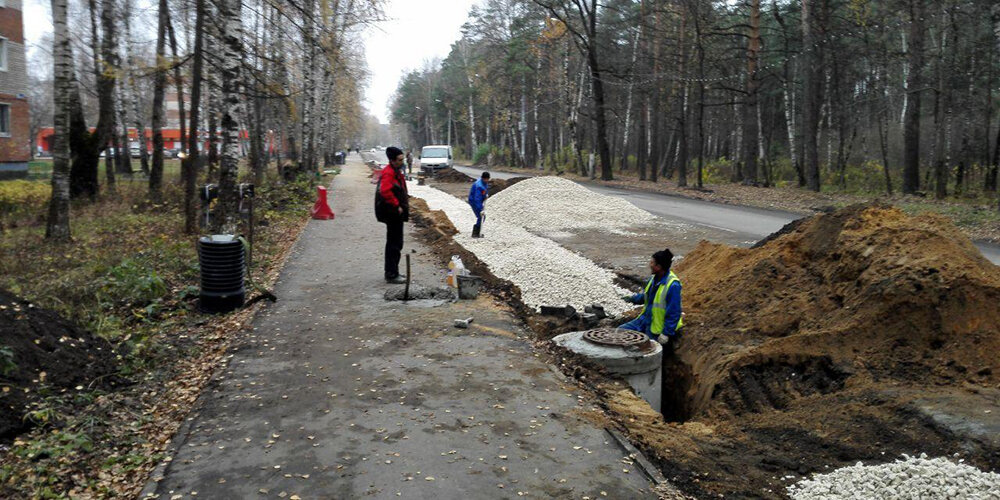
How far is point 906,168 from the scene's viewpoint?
83.7ft

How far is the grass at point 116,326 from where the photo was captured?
4.48 m

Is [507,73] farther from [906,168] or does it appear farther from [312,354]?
[312,354]

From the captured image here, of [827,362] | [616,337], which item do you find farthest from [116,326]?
[827,362]

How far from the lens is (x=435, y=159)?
155ft

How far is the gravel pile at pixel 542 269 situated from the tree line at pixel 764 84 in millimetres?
15505

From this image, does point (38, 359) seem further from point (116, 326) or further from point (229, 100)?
point (229, 100)

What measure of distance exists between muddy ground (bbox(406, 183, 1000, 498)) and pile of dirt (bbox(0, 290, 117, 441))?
413 centimetres

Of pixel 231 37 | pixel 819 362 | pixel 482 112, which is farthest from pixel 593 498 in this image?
pixel 482 112

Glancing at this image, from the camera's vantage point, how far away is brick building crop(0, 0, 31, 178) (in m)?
32.6

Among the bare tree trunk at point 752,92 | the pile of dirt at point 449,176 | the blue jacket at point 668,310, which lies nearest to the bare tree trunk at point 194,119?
the blue jacket at point 668,310

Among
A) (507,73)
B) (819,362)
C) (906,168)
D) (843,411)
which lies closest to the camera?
(843,411)

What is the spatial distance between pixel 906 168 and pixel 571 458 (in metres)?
25.5

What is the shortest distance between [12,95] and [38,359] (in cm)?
3467

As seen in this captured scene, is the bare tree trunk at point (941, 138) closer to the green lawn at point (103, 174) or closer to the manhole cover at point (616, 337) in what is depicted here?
the manhole cover at point (616, 337)
